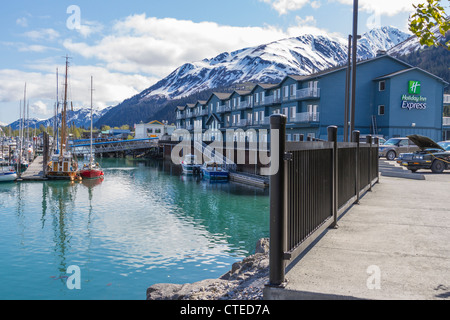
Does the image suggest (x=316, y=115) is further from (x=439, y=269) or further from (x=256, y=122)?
(x=439, y=269)

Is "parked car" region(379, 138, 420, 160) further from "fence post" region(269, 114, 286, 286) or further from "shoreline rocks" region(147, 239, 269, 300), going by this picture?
"fence post" region(269, 114, 286, 286)

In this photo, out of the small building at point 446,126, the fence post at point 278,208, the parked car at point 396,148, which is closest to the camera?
the fence post at point 278,208

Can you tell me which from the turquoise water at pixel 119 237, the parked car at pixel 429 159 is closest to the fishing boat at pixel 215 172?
the turquoise water at pixel 119 237

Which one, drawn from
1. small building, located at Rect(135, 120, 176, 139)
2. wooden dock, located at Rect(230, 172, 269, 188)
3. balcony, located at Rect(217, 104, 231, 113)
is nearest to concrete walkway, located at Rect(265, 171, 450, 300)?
wooden dock, located at Rect(230, 172, 269, 188)

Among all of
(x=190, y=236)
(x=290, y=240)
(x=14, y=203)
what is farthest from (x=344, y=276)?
(x=14, y=203)

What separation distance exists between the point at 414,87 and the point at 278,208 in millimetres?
55488

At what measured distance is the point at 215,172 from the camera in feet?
176

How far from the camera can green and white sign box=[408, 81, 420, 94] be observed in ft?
177

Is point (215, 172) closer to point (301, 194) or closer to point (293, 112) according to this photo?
point (293, 112)

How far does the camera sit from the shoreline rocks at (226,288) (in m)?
6.14

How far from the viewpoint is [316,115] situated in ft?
180

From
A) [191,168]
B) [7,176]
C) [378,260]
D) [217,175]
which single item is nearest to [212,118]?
[191,168]

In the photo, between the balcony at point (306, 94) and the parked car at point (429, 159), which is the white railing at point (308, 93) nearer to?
the balcony at point (306, 94)

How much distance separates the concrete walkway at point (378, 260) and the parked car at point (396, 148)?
2906 centimetres
